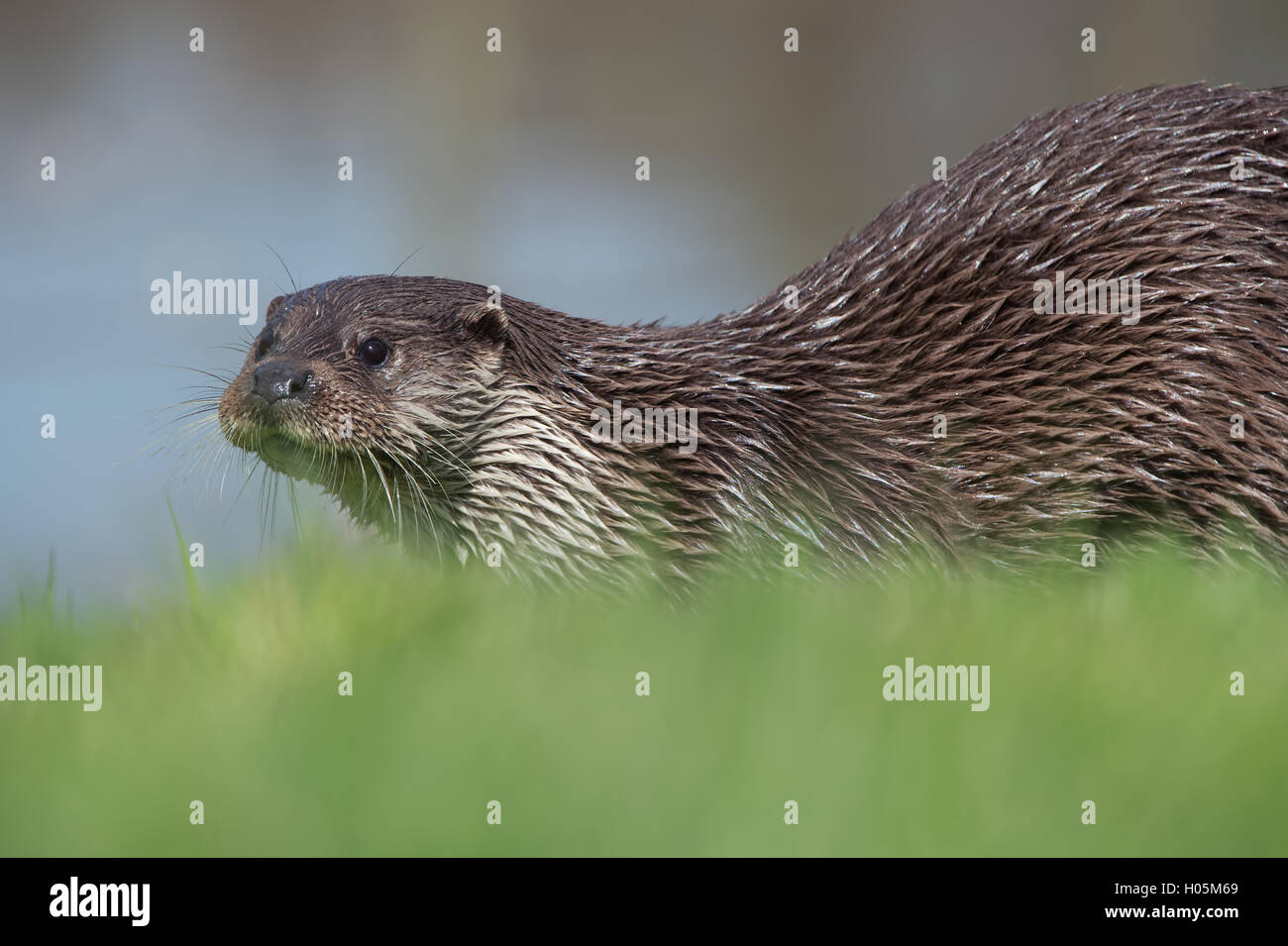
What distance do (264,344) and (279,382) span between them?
0.95 ft

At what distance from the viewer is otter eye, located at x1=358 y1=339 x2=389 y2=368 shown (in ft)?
12.8

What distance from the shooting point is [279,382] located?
374cm

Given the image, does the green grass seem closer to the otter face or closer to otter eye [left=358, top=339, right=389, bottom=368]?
the otter face

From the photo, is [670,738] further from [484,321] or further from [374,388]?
[484,321]

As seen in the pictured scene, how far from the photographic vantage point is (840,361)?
170 inches

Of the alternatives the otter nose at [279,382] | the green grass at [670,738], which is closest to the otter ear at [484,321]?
the otter nose at [279,382]

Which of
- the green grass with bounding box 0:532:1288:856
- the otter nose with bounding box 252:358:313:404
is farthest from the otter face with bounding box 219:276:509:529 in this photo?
the green grass with bounding box 0:532:1288:856

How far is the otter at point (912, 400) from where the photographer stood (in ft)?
13.2

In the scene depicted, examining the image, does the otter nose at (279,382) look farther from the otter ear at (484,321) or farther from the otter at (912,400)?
the otter ear at (484,321)

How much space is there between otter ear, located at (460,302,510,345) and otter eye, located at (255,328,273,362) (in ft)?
1.76

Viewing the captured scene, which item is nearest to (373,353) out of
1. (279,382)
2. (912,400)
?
(279,382)

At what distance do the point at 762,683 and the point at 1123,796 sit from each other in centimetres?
52

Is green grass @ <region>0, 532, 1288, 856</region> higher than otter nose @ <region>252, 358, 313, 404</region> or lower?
lower

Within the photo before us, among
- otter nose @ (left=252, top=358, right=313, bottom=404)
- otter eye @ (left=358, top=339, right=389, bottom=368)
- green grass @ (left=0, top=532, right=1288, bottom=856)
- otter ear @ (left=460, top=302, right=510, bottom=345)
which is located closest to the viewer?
green grass @ (left=0, top=532, right=1288, bottom=856)
